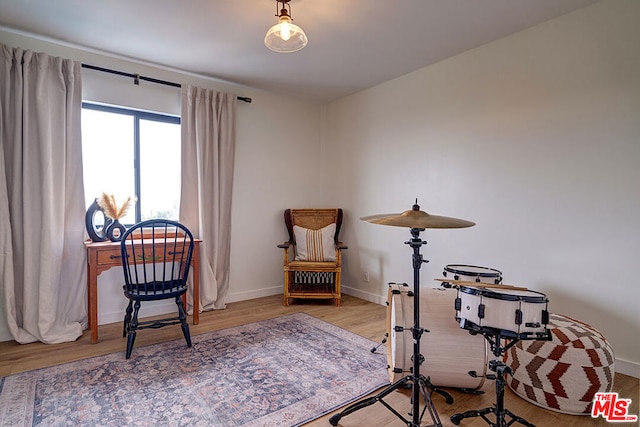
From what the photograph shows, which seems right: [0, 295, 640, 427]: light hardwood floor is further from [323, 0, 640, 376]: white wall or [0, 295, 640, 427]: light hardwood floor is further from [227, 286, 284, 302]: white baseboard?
[323, 0, 640, 376]: white wall

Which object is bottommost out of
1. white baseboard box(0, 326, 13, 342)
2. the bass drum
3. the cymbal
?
white baseboard box(0, 326, 13, 342)

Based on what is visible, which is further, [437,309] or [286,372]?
[286,372]

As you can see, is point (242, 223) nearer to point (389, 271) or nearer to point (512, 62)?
point (389, 271)

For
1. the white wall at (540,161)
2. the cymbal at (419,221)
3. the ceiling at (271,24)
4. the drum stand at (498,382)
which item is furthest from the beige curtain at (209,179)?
the drum stand at (498,382)

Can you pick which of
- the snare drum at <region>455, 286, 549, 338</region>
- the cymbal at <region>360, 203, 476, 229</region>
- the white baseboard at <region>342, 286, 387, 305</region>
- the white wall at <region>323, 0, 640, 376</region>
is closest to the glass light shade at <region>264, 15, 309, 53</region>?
the cymbal at <region>360, 203, 476, 229</region>

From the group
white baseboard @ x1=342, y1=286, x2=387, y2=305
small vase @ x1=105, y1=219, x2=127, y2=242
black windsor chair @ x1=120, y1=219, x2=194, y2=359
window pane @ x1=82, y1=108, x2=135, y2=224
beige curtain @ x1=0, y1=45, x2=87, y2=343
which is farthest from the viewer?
white baseboard @ x1=342, y1=286, x2=387, y2=305

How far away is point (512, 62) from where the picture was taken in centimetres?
271

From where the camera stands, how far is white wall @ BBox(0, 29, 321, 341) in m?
3.20

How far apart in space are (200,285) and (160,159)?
141 centimetres

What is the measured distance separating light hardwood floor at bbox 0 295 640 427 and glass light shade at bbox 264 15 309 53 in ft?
7.52

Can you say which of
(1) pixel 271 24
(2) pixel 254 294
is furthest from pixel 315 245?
(1) pixel 271 24

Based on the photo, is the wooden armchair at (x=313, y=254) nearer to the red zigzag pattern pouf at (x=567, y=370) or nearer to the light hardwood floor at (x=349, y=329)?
the light hardwood floor at (x=349, y=329)

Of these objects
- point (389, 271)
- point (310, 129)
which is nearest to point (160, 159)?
point (310, 129)

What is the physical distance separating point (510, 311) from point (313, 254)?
255 centimetres
